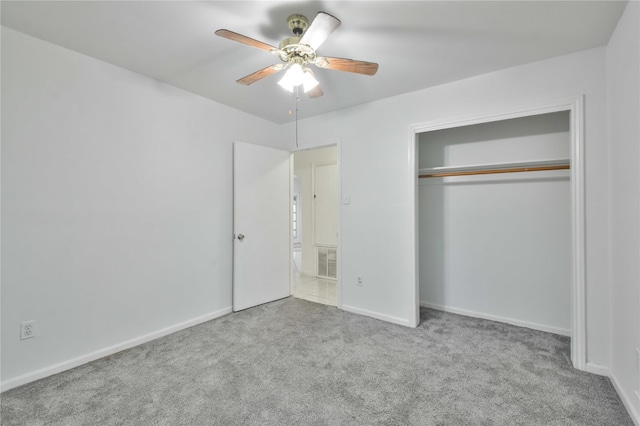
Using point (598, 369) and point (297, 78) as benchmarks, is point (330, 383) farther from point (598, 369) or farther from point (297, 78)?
point (297, 78)

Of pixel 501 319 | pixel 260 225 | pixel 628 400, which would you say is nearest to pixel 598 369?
pixel 628 400

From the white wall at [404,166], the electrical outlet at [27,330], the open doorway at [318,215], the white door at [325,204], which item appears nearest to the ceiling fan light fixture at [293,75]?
the white wall at [404,166]

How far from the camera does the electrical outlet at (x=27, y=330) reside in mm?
2053

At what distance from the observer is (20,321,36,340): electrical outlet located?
205 cm

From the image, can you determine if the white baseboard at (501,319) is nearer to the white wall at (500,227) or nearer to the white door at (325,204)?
the white wall at (500,227)

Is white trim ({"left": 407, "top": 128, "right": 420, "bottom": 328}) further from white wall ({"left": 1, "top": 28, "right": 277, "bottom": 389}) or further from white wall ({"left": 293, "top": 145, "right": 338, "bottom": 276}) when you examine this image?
white wall ({"left": 293, "top": 145, "right": 338, "bottom": 276})

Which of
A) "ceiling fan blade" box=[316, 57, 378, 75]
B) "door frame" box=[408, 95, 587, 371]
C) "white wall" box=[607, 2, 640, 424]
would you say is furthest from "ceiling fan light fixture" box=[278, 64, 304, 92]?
"door frame" box=[408, 95, 587, 371]

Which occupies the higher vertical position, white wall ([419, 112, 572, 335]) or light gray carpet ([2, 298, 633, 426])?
white wall ([419, 112, 572, 335])

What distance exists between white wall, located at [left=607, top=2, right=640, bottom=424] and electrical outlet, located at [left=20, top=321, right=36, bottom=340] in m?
3.83

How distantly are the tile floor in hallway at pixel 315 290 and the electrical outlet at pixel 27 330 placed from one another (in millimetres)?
2673

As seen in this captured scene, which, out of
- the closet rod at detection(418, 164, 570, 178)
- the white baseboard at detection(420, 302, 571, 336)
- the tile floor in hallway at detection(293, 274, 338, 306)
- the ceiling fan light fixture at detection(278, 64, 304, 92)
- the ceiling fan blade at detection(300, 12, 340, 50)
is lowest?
the tile floor in hallway at detection(293, 274, 338, 306)

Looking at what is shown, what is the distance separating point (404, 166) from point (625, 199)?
1.67 m

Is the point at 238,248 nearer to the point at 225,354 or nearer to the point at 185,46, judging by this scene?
the point at 225,354

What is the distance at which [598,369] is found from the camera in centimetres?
212
